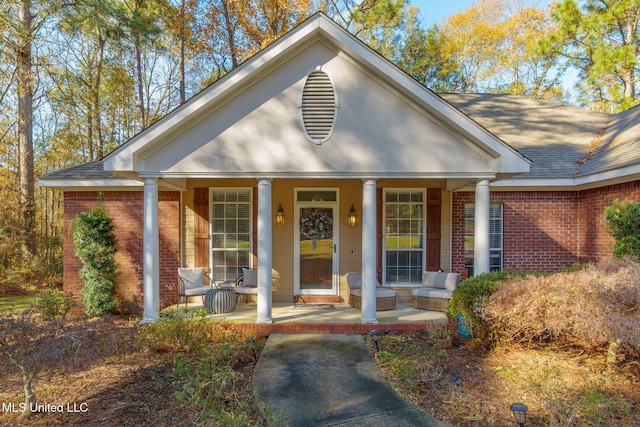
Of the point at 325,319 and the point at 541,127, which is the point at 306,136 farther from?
the point at 541,127

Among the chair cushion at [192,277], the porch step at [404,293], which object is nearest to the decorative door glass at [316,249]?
the porch step at [404,293]

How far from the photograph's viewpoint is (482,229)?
21.9 feet

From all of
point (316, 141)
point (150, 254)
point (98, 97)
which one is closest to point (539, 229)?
point (316, 141)

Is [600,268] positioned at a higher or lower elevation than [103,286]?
higher

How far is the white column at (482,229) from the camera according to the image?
6637 millimetres

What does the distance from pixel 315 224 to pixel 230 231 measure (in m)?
2.06

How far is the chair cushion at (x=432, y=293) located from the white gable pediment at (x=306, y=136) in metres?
2.73

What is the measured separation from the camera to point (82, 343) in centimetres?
380

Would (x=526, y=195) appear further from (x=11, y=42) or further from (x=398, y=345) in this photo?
(x=11, y=42)

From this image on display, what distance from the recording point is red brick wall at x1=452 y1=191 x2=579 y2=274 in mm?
8383

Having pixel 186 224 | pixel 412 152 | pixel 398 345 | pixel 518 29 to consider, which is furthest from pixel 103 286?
pixel 518 29

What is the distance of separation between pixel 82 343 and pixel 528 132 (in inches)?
447

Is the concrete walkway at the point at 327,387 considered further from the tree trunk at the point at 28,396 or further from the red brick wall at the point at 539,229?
the red brick wall at the point at 539,229

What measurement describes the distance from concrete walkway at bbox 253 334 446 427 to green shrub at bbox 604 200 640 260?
4801 mm
